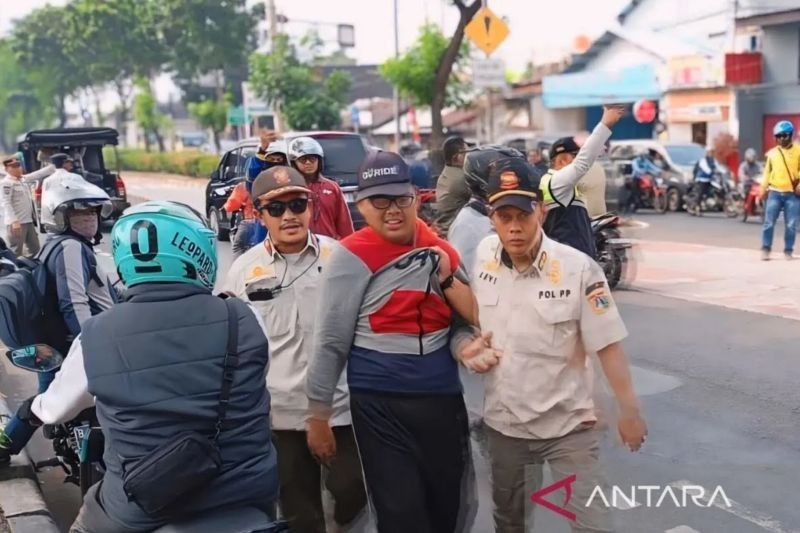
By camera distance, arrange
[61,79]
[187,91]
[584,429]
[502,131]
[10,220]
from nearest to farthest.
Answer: [584,429] → [10,220] → [502,131] → [61,79] → [187,91]

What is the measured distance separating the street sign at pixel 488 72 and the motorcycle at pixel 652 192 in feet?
12.9

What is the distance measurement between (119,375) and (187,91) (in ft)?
227

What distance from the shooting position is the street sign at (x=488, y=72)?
66.1 feet

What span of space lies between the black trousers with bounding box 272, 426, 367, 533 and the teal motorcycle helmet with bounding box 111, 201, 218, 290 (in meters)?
1.40

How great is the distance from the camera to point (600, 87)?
3231cm

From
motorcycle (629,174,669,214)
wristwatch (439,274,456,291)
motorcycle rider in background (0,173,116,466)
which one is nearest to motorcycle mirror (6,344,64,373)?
motorcycle rider in background (0,173,116,466)

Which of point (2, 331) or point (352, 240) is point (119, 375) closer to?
point (352, 240)

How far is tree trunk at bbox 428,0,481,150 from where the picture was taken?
21.6 meters

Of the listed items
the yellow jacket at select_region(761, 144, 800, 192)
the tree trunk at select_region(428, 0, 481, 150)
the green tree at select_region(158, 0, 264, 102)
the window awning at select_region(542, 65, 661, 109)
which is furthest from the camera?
the green tree at select_region(158, 0, 264, 102)

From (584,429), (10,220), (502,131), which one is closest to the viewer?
(584,429)

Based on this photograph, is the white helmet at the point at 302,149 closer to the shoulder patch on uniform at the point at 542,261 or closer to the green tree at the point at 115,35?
the shoulder patch on uniform at the point at 542,261

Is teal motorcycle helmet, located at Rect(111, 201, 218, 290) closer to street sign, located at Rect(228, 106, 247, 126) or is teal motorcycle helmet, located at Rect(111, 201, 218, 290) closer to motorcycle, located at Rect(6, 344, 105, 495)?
motorcycle, located at Rect(6, 344, 105, 495)

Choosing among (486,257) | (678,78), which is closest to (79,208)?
(486,257)

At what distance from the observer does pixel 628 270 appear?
10.9 meters
